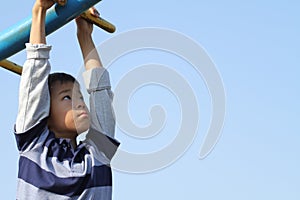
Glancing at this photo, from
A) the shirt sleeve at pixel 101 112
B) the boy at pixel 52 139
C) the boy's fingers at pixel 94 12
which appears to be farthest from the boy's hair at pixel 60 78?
the boy's fingers at pixel 94 12

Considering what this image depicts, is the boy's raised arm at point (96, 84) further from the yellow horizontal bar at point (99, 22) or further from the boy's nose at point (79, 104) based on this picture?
the boy's nose at point (79, 104)

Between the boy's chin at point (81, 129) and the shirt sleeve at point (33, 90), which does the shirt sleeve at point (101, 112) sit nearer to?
the boy's chin at point (81, 129)

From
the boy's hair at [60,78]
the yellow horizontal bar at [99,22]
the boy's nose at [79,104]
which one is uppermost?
the yellow horizontal bar at [99,22]

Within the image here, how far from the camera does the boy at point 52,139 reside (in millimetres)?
1841

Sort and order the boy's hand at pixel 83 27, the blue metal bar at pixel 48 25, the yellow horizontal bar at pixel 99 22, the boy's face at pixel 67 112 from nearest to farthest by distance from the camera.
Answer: the blue metal bar at pixel 48 25
the boy's face at pixel 67 112
the yellow horizontal bar at pixel 99 22
the boy's hand at pixel 83 27

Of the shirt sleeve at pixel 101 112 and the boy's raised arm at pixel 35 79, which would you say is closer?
the boy's raised arm at pixel 35 79

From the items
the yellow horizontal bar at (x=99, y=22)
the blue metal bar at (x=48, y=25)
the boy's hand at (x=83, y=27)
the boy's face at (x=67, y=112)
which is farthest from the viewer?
the boy's hand at (x=83, y=27)

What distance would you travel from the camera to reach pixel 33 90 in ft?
6.21

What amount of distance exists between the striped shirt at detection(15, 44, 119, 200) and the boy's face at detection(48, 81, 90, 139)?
0.12 feet

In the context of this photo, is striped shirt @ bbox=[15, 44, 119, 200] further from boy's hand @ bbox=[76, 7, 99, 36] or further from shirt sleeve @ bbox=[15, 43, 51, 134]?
boy's hand @ bbox=[76, 7, 99, 36]

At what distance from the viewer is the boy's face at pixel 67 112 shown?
1951 mm

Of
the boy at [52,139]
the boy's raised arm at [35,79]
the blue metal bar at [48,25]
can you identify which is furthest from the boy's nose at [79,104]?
the blue metal bar at [48,25]

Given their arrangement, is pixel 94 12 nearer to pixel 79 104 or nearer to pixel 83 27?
pixel 83 27

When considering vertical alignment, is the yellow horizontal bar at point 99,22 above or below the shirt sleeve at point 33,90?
above
